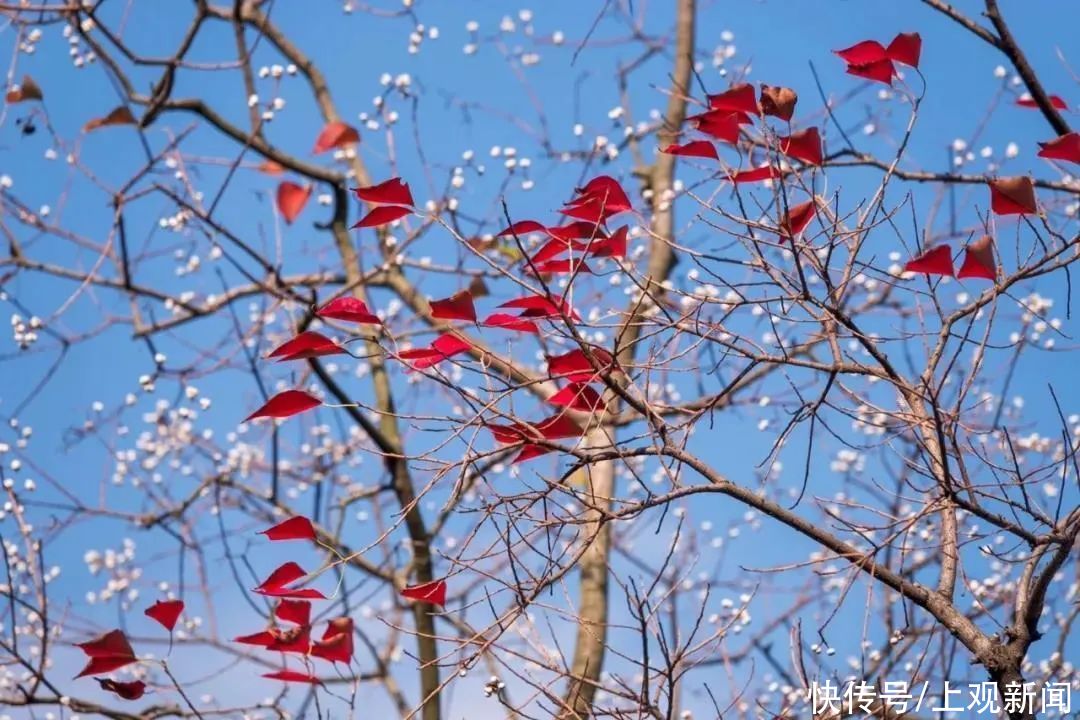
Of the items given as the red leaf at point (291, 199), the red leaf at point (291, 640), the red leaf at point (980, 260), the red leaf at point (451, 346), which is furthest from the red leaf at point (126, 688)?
the red leaf at point (291, 199)

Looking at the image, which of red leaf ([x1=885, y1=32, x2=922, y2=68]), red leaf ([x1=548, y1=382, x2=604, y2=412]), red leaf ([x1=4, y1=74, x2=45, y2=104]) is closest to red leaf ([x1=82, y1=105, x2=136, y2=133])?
red leaf ([x1=4, y1=74, x2=45, y2=104])

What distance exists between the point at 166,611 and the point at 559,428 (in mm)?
705

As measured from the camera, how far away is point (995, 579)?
11.3 ft

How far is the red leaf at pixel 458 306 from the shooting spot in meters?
1.45

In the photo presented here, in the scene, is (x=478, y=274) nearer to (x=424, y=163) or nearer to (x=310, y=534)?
(x=424, y=163)

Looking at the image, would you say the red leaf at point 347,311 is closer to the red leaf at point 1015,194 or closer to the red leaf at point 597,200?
the red leaf at point 597,200

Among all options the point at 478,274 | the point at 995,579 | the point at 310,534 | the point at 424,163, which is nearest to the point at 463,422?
the point at 310,534

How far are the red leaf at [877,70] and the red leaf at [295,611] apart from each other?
1.13m

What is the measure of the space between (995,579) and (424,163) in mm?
2131

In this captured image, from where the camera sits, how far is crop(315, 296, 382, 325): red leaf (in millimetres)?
1506

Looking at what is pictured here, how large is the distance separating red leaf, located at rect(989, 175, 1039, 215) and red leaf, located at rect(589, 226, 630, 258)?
0.49 meters

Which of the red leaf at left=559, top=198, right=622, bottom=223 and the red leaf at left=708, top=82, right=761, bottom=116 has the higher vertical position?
the red leaf at left=708, top=82, right=761, bottom=116

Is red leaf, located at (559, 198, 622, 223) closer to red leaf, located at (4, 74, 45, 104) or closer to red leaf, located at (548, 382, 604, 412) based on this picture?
red leaf, located at (548, 382, 604, 412)

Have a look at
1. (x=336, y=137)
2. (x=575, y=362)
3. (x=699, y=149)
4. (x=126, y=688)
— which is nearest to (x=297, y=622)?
(x=126, y=688)
